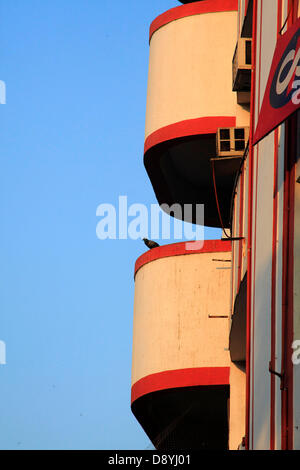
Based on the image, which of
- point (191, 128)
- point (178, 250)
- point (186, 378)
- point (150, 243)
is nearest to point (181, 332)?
point (186, 378)

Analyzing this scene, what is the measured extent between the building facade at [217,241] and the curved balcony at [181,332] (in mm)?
26

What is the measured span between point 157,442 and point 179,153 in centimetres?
700

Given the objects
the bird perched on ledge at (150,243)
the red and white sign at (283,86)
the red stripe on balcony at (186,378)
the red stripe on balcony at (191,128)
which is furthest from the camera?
the bird perched on ledge at (150,243)

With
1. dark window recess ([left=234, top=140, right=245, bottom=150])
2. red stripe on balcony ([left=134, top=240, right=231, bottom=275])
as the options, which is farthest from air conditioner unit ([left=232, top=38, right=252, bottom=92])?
red stripe on balcony ([left=134, top=240, right=231, bottom=275])

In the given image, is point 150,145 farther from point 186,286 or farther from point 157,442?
point 157,442

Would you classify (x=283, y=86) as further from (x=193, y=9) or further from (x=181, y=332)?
(x=193, y=9)

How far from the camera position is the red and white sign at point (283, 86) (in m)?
13.0

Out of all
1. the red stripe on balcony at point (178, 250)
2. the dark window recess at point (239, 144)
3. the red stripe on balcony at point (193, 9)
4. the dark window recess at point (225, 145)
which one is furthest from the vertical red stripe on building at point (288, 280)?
the red stripe on balcony at point (193, 9)

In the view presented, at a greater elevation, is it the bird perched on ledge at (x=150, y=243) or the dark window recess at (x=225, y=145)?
the dark window recess at (x=225, y=145)

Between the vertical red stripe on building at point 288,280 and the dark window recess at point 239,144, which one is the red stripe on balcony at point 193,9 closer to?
the dark window recess at point 239,144

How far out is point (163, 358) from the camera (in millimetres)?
24641

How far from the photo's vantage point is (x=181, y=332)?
24.6 meters

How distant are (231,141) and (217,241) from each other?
Answer: 2551mm
